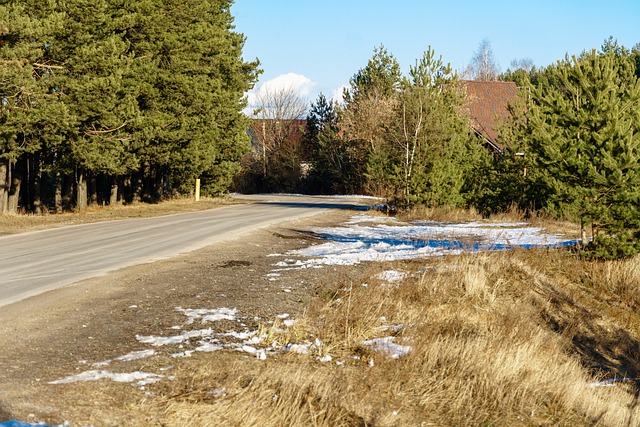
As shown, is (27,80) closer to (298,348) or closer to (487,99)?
(298,348)

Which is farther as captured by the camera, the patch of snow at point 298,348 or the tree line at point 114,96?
the tree line at point 114,96

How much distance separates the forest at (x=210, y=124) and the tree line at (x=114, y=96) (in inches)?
2.8

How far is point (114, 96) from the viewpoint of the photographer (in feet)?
82.9

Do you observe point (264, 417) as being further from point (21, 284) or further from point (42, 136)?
point (42, 136)

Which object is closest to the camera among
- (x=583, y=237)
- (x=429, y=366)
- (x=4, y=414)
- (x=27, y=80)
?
(x=4, y=414)

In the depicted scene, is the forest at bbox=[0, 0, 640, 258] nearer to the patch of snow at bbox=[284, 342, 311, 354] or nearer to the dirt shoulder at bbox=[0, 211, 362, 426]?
the dirt shoulder at bbox=[0, 211, 362, 426]

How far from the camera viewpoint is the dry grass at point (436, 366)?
19.9 ft

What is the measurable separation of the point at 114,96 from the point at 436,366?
67.1 ft

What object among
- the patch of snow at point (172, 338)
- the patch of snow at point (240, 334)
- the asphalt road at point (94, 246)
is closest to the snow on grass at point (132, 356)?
the patch of snow at point (172, 338)

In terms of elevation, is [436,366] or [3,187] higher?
[3,187]

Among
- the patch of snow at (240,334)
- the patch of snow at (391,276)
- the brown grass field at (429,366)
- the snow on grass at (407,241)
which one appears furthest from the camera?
the snow on grass at (407,241)

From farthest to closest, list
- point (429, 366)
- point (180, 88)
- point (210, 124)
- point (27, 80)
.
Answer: point (210, 124), point (180, 88), point (27, 80), point (429, 366)

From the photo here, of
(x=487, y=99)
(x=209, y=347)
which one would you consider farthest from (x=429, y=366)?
(x=487, y=99)

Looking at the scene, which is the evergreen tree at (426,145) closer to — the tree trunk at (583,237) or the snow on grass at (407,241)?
the snow on grass at (407,241)
